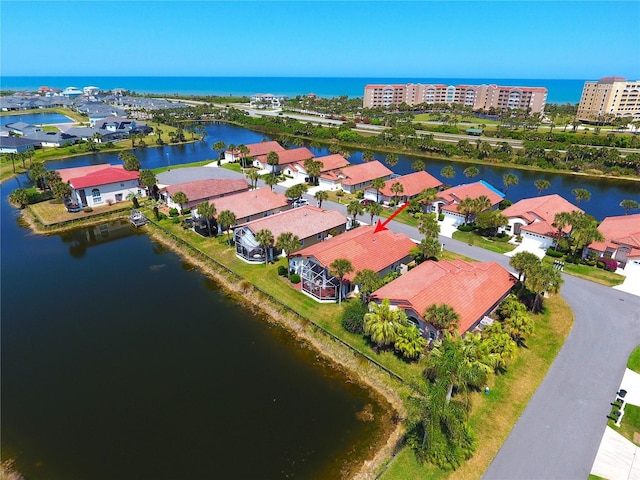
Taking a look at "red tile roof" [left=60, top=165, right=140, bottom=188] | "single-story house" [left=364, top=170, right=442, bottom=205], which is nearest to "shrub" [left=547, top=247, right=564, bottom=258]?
"single-story house" [left=364, top=170, right=442, bottom=205]

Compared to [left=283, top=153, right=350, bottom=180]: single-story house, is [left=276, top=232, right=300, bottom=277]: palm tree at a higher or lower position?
higher

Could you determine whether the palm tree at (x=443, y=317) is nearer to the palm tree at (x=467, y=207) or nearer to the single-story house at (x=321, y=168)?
the palm tree at (x=467, y=207)

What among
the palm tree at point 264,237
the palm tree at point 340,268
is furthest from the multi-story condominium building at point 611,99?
the palm tree at point 340,268

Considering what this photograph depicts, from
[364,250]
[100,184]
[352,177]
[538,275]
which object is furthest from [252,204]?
[538,275]

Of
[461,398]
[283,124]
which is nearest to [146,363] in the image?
[461,398]

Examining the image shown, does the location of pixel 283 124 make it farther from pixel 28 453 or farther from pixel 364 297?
pixel 28 453

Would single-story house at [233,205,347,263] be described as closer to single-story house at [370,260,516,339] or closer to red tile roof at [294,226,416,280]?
red tile roof at [294,226,416,280]
